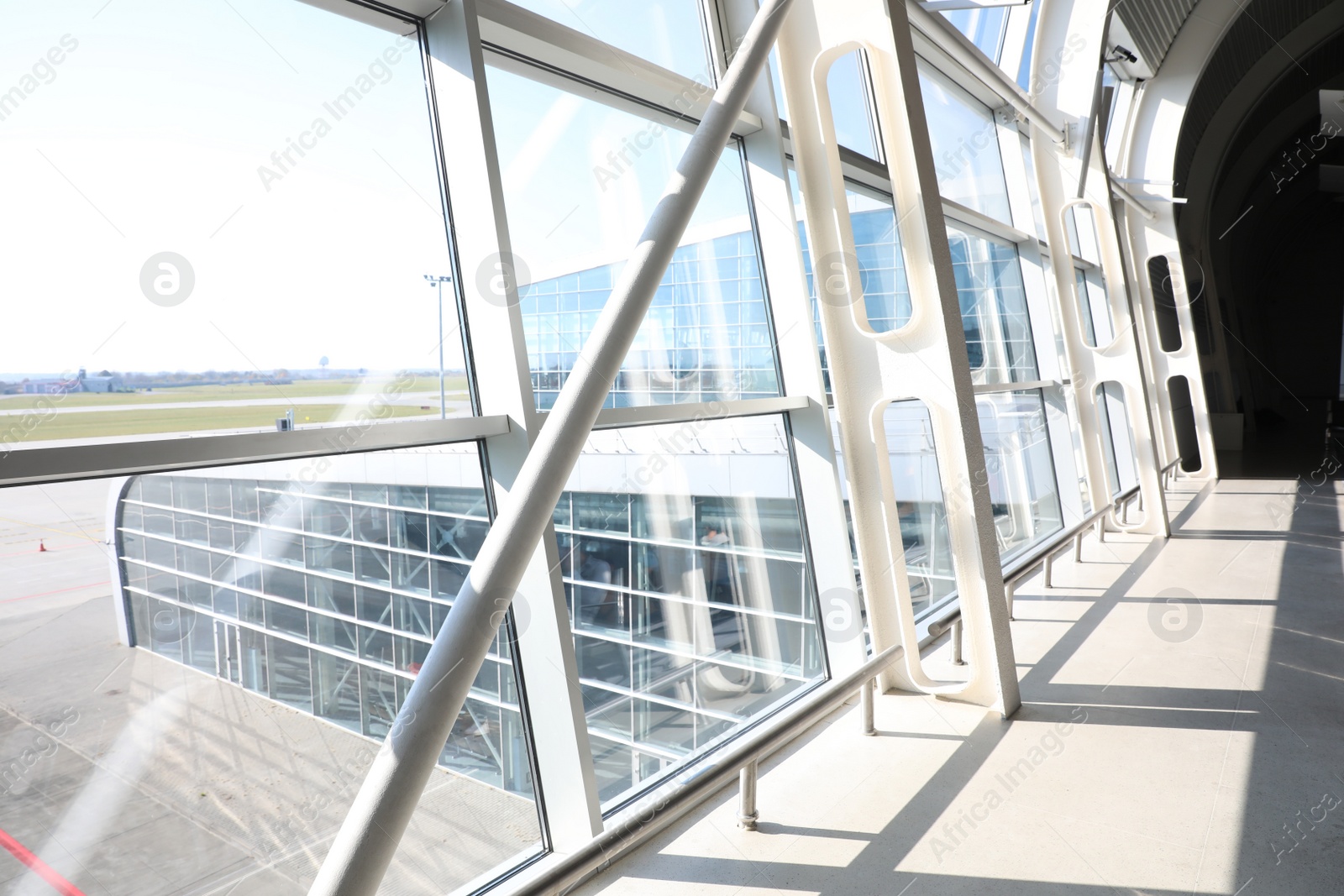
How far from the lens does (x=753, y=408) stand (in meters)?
4.33

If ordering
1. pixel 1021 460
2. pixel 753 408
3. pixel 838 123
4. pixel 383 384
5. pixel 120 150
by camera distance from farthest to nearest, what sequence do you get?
pixel 1021 460, pixel 838 123, pixel 753 408, pixel 383 384, pixel 120 150

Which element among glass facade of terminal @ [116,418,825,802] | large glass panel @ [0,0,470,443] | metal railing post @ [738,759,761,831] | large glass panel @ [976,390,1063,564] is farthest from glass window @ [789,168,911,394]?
metal railing post @ [738,759,761,831]

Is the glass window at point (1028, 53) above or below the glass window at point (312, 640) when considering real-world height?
above

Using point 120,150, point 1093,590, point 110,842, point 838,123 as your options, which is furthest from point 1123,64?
point 110,842

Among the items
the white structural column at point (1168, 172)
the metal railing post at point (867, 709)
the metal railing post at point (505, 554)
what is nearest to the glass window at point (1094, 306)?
the white structural column at point (1168, 172)

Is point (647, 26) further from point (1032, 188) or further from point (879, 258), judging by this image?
point (1032, 188)

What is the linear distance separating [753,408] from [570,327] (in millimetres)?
1074

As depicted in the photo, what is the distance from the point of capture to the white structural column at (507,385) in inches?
120

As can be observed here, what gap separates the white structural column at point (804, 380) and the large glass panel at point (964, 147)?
334cm

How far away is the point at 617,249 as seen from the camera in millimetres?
4273

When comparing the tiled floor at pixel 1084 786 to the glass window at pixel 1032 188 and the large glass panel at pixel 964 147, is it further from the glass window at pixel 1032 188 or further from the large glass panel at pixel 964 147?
the glass window at pixel 1032 188

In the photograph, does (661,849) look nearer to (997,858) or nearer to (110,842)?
(997,858)

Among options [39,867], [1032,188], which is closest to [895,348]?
[39,867]

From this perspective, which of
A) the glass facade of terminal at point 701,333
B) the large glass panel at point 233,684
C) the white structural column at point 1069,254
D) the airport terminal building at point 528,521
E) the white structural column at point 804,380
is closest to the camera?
the large glass panel at point 233,684
